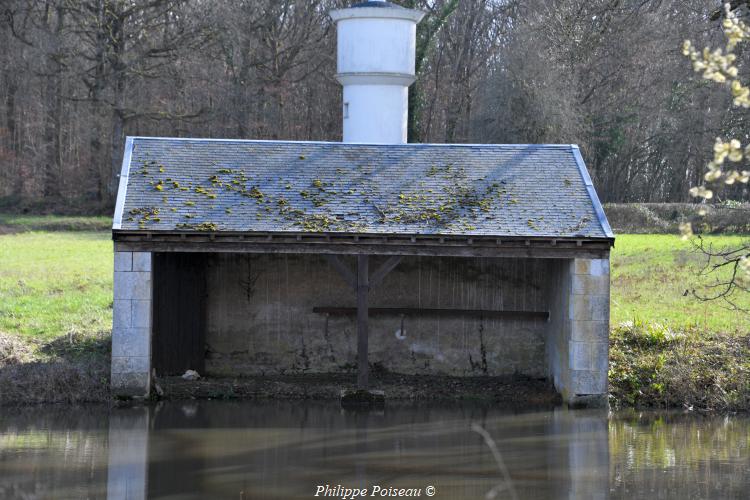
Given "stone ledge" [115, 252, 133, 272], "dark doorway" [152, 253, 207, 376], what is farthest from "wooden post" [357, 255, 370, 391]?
"stone ledge" [115, 252, 133, 272]

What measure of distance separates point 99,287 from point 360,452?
9.80m

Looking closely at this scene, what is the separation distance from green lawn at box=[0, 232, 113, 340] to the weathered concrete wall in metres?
2.25

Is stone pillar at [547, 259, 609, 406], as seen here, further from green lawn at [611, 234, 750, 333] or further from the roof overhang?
green lawn at [611, 234, 750, 333]

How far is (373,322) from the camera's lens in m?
15.7

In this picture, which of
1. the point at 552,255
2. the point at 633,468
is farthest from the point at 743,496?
the point at 552,255

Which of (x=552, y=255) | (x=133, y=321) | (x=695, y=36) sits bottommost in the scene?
(x=133, y=321)

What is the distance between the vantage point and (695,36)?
20.6m

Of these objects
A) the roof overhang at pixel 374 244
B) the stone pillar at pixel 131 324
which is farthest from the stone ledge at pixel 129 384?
the roof overhang at pixel 374 244

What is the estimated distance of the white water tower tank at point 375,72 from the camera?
18.5 m

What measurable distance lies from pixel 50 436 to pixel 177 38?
23708 mm

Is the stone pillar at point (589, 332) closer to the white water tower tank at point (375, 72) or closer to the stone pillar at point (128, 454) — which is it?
the stone pillar at point (128, 454)

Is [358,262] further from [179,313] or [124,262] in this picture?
[124,262]

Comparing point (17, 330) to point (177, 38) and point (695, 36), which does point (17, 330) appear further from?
point (177, 38)

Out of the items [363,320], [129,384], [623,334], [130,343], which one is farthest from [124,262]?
[623,334]
